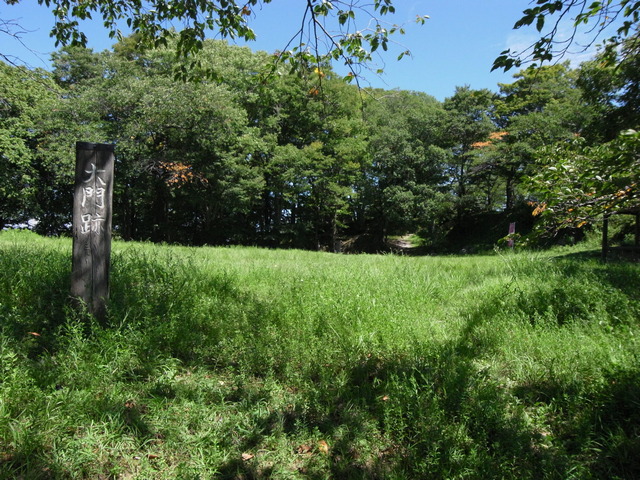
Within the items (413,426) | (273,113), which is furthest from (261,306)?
(273,113)

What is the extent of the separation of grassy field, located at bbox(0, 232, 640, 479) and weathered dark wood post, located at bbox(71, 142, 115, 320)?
0.22 m

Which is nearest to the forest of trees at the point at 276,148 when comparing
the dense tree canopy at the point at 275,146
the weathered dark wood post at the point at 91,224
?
the dense tree canopy at the point at 275,146

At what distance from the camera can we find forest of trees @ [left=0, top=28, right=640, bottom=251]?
56.6 ft

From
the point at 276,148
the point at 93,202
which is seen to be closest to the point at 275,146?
the point at 276,148

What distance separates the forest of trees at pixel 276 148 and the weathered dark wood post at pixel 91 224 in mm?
8591

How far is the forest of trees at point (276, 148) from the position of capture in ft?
56.6

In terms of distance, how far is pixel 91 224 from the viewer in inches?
140

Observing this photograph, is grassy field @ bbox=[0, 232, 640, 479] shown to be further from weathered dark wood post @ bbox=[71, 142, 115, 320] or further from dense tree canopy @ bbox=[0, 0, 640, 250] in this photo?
dense tree canopy @ bbox=[0, 0, 640, 250]

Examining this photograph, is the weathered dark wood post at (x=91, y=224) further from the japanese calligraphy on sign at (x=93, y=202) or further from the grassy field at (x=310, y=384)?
the grassy field at (x=310, y=384)

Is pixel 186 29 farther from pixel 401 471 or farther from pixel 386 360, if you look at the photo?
pixel 401 471

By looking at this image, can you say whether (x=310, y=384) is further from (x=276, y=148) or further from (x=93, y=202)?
(x=276, y=148)

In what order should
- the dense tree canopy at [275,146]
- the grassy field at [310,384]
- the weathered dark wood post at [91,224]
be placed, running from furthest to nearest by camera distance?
the dense tree canopy at [275,146]
the weathered dark wood post at [91,224]
the grassy field at [310,384]

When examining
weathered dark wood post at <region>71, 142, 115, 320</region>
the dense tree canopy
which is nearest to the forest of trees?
the dense tree canopy

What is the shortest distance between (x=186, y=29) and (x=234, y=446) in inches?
179
